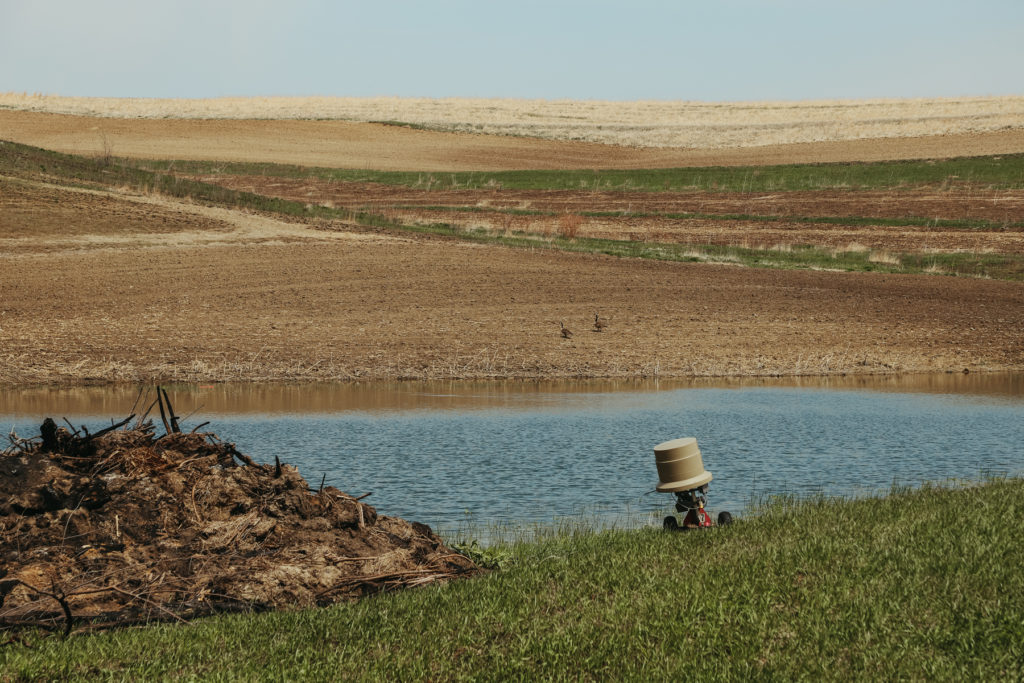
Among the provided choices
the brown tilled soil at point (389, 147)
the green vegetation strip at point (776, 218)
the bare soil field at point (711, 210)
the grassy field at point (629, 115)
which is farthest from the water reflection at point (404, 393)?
the grassy field at point (629, 115)

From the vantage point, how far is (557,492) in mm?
14555

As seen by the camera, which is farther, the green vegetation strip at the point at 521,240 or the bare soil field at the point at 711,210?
the bare soil field at the point at 711,210

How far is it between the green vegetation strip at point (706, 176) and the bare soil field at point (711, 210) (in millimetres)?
1889

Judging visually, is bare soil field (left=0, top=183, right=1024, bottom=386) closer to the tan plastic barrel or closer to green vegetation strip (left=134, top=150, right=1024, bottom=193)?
the tan plastic barrel

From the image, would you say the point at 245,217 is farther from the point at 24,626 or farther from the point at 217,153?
the point at 24,626

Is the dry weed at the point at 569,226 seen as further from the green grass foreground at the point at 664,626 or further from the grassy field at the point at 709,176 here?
the green grass foreground at the point at 664,626

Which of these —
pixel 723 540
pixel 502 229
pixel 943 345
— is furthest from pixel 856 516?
pixel 502 229

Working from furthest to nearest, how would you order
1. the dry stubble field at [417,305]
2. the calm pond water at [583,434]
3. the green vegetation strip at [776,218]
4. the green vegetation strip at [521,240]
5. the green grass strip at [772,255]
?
the green vegetation strip at [776,218]
the green vegetation strip at [521,240]
the green grass strip at [772,255]
the dry stubble field at [417,305]
the calm pond water at [583,434]

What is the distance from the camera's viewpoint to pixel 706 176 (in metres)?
68.8

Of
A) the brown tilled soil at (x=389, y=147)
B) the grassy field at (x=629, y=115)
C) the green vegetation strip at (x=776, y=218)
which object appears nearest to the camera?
the green vegetation strip at (x=776, y=218)

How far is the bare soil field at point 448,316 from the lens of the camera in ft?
90.9

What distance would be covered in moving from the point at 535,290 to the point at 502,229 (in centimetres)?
1427

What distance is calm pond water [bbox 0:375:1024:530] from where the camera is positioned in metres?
14.5

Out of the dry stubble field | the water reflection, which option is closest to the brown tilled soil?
the dry stubble field
